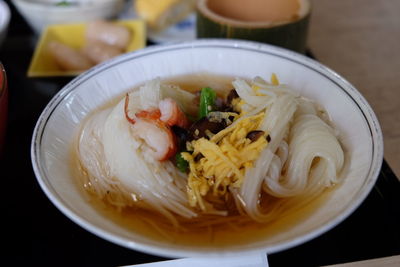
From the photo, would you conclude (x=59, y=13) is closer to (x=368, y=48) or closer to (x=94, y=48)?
(x=94, y=48)

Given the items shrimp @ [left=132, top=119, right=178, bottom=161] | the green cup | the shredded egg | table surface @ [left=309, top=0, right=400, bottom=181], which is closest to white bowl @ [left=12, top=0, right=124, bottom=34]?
the green cup

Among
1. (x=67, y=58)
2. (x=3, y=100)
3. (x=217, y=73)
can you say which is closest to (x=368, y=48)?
(x=217, y=73)

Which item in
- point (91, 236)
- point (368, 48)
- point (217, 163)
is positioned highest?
point (217, 163)

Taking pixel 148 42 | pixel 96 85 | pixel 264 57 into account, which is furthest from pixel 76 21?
pixel 264 57

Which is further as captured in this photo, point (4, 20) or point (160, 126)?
point (4, 20)

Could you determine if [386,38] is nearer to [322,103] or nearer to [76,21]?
[322,103]

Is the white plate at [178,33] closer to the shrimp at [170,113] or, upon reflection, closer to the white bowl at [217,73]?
the white bowl at [217,73]

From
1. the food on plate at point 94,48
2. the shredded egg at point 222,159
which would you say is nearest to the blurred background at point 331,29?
the food on plate at point 94,48

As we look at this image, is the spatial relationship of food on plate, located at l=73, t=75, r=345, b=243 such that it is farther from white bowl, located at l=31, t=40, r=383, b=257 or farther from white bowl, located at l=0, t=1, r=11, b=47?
white bowl, located at l=0, t=1, r=11, b=47
